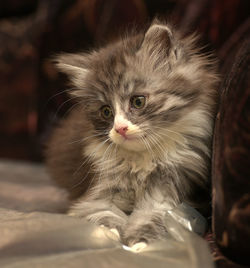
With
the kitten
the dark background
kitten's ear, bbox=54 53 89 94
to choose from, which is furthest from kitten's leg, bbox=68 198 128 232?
the dark background

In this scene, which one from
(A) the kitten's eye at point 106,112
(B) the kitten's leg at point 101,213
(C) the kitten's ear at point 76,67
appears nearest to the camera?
(B) the kitten's leg at point 101,213

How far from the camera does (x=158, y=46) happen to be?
1.33 m

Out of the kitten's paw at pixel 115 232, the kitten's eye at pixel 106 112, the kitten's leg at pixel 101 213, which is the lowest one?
the kitten's paw at pixel 115 232

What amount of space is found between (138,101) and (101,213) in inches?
14.0

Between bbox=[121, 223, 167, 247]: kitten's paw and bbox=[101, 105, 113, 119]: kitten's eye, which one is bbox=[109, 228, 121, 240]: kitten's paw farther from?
bbox=[101, 105, 113, 119]: kitten's eye

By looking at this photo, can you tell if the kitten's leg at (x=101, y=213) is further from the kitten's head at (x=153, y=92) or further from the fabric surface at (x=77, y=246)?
the kitten's head at (x=153, y=92)

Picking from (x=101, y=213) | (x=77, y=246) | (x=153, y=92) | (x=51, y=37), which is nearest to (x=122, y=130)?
(x=153, y=92)

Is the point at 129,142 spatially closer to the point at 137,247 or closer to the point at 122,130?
the point at 122,130

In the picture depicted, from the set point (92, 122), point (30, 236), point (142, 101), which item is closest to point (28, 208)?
point (92, 122)

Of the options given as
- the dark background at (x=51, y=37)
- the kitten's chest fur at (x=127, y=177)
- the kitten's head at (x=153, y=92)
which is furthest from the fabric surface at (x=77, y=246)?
the dark background at (x=51, y=37)

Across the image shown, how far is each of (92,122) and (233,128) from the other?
604mm

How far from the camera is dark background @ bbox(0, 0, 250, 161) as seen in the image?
1.91 meters

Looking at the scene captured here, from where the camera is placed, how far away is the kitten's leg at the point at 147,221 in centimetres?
114

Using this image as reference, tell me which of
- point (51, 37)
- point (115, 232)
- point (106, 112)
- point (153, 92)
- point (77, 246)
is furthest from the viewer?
point (51, 37)
